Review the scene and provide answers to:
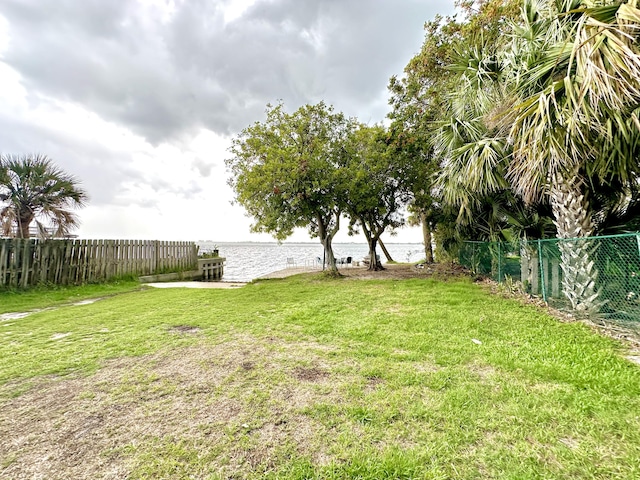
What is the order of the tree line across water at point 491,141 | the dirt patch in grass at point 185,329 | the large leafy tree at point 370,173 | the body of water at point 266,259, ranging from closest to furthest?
the tree line across water at point 491,141 → the dirt patch in grass at point 185,329 → the large leafy tree at point 370,173 → the body of water at point 266,259

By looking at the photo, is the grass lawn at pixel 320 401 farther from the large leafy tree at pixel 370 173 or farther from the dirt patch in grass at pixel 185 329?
the large leafy tree at pixel 370 173

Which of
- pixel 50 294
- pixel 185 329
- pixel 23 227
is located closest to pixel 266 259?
pixel 23 227

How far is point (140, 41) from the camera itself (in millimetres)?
7941

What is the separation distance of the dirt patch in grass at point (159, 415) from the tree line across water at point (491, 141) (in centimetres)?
425

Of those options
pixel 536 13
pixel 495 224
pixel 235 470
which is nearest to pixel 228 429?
pixel 235 470

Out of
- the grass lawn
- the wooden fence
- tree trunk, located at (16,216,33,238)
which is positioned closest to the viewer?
the grass lawn

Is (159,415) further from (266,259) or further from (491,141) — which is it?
(266,259)

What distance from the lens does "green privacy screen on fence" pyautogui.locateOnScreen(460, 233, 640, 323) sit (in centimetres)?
393

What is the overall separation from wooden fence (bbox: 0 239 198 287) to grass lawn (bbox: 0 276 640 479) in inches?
188

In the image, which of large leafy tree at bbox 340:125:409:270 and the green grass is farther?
large leafy tree at bbox 340:125:409:270

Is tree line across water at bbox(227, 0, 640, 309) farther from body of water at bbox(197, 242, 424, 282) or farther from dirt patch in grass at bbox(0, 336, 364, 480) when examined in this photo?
body of water at bbox(197, 242, 424, 282)

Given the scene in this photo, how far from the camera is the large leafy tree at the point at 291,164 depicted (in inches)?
355

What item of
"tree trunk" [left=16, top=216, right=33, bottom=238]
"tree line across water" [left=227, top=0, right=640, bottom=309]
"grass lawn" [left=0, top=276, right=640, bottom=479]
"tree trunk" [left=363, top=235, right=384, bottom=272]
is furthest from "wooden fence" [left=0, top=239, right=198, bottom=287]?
"tree trunk" [left=363, top=235, right=384, bottom=272]

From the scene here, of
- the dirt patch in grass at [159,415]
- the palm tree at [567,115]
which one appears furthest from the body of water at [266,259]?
the palm tree at [567,115]
